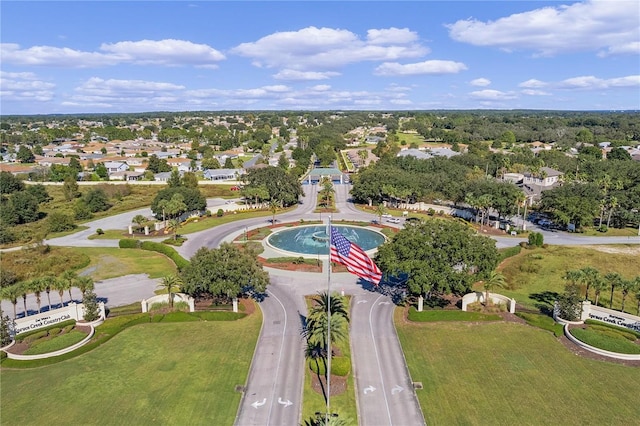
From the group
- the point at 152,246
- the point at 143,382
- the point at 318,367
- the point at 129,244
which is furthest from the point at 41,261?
the point at 318,367

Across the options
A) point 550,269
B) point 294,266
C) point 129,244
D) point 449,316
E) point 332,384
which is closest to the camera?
point 332,384

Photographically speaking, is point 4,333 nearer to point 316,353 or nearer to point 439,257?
point 316,353

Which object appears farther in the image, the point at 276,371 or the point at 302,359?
the point at 302,359

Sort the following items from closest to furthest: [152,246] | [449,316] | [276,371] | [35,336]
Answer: [276,371], [35,336], [449,316], [152,246]

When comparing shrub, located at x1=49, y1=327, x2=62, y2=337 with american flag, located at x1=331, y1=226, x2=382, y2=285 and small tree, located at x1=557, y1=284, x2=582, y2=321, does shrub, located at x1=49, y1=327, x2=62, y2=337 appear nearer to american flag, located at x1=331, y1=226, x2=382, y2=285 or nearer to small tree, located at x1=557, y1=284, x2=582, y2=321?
american flag, located at x1=331, y1=226, x2=382, y2=285

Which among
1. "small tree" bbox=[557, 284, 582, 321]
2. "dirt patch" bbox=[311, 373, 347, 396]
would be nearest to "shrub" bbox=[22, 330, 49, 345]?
"dirt patch" bbox=[311, 373, 347, 396]

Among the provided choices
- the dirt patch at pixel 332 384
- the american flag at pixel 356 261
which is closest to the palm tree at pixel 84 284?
the dirt patch at pixel 332 384

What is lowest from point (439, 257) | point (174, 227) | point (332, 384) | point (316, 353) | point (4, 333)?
point (332, 384)

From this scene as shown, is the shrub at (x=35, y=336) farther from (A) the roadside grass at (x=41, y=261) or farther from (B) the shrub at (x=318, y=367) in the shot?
(B) the shrub at (x=318, y=367)
